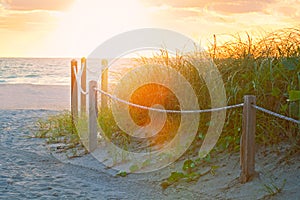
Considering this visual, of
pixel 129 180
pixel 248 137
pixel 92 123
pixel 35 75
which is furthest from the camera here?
pixel 35 75

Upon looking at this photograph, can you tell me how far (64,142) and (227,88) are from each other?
3.24 m

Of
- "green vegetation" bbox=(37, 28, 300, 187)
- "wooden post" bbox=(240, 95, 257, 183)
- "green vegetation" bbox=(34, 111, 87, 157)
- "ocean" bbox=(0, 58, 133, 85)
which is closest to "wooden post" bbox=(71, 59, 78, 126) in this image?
"green vegetation" bbox=(34, 111, 87, 157)

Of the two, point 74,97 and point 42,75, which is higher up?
point 42,75

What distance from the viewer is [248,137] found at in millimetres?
4918

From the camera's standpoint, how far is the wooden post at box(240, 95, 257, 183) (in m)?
4.88

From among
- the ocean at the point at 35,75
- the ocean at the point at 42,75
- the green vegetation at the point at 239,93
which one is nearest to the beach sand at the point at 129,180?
the green vegetation at the point at 239,93

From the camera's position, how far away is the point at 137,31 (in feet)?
32.3

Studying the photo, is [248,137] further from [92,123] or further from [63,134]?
[63,134]

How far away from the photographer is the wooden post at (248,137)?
488 cm

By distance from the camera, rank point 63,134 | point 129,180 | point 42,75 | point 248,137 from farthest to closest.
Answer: point 42,75
point 63,134
point 129,180
point 248,137

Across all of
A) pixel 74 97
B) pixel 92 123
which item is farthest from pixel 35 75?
pixel 92 123

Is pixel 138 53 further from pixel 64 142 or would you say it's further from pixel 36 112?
pixel 36 112

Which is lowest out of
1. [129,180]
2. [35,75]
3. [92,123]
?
[129,180]

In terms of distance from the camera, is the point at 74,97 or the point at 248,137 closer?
the point at 248,137
